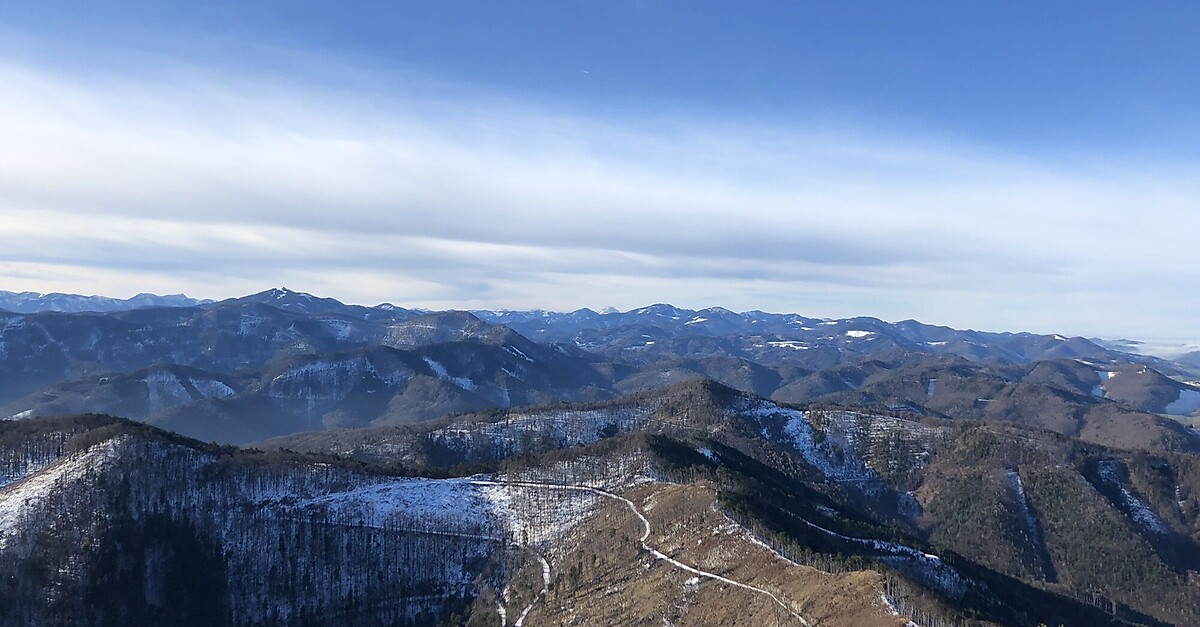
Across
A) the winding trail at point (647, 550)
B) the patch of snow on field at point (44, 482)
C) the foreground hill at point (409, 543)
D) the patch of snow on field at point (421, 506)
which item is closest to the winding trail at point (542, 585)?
the winding trail at point (647, 550)

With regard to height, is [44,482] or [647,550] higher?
[44,482]

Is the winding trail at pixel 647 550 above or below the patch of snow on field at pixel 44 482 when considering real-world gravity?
below

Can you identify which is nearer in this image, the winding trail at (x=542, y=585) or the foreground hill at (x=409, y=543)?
the foreground hill at (x=409, y=543)

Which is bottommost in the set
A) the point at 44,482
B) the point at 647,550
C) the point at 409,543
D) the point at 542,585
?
the point at 542,585

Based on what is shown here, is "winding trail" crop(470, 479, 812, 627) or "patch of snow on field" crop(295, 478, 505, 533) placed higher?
"winding trail" crop(470, 479, 812, 627)

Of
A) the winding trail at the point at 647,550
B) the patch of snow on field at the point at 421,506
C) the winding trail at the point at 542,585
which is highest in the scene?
the winding trail at the point at 647,550

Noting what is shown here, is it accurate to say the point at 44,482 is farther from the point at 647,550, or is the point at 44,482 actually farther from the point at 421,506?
the point at 647,550

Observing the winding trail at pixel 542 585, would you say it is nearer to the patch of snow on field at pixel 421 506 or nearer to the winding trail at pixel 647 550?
the winding trail at pixel 647 550

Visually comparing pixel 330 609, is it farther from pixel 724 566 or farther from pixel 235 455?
pixel 724 566

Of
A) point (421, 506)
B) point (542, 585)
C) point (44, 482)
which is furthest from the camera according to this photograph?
point (421, 506)

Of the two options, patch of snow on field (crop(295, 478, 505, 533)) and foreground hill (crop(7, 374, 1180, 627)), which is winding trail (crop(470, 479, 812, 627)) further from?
patch of snow on field (crop(295, 478, 505, 533))

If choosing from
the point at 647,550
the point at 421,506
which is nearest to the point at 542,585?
the point at 647,550

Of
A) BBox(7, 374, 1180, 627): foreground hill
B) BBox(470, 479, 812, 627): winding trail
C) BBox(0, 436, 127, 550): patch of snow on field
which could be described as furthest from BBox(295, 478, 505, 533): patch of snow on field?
BBox(0, 436, 127, 550): patch of snow on field
